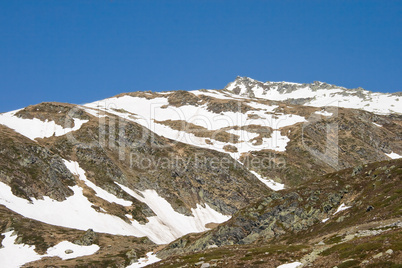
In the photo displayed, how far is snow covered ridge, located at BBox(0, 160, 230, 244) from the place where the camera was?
11219cm

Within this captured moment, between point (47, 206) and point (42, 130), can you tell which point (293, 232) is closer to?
point (47, 206)

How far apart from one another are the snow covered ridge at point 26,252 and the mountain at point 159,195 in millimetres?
247

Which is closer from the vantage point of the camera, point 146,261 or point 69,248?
point 146,261

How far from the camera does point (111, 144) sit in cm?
16600

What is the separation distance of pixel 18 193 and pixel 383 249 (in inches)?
4292

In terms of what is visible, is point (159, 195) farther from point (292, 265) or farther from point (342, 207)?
point (292, 265)

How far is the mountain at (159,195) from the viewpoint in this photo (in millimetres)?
70812

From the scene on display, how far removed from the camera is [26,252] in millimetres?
89438

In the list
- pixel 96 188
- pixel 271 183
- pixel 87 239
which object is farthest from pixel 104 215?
pixel 271 183

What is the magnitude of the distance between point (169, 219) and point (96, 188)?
28822 mm

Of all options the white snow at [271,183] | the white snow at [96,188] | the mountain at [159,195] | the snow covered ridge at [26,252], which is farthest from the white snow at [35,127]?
the white snow at [271,183]

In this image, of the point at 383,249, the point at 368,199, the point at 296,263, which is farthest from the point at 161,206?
the point at 383,249

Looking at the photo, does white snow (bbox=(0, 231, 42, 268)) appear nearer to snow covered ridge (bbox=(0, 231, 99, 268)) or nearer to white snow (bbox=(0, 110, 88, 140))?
snow covered ridge (bbox=(0, 231, 99, 268))

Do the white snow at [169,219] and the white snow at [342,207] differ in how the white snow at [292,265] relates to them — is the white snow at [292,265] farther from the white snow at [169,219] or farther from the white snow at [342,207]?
the white snow at [169,219]
